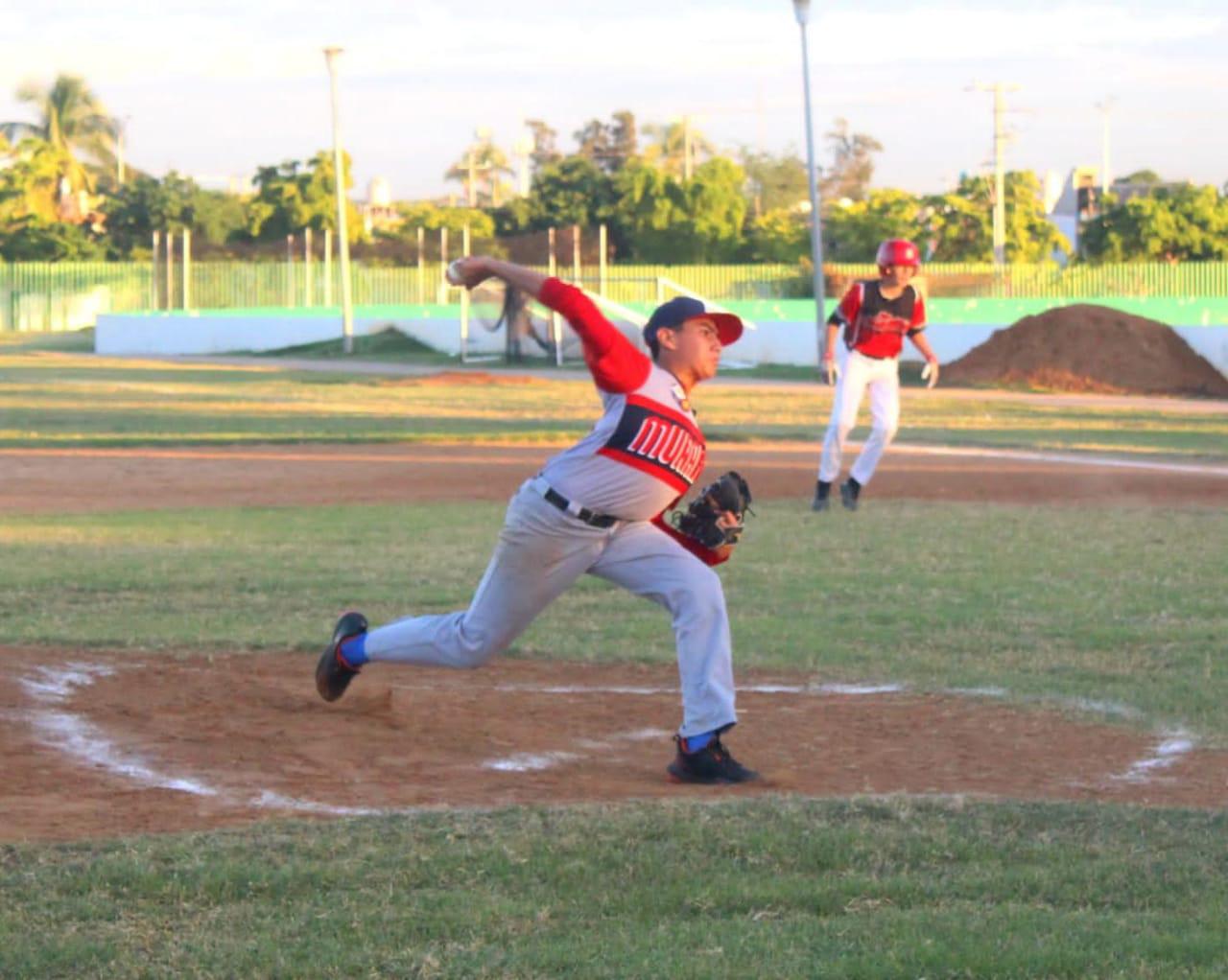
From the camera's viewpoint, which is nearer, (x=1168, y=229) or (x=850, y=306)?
(x=850, y=306)

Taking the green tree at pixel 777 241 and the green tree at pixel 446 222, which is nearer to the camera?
the green tree at pixel 777 241

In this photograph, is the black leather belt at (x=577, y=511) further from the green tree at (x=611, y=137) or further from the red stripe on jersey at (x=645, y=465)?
the green tree at (x=611, y=137)

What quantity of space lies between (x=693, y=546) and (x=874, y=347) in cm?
831

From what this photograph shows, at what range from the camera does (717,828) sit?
546 centimetres

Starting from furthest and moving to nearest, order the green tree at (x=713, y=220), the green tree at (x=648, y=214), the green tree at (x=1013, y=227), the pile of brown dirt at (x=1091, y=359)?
the green tree at (x=648, y=214)
the green tree at (x=713, y=220)
the green tree at (x=1013, y=227)
the pile of brown dirt at (x=1091, y=359)

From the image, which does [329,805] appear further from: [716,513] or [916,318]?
[916,318]

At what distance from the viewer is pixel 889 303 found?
48.0ft

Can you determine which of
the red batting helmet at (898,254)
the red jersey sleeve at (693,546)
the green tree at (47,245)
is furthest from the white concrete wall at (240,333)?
the red jersey sleeve at (693,546)

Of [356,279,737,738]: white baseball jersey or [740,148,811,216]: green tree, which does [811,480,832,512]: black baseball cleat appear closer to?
[356,279,737,738]: white baseball jersey

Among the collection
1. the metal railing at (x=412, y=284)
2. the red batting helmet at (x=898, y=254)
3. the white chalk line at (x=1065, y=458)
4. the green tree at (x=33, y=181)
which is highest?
the green tree at (x=33, y=181)

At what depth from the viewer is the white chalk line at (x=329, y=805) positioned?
616 centimetres

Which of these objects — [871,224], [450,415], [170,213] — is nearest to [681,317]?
[450,415]

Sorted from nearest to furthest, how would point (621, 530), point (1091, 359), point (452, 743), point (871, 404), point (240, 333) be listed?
point (621, 530) → point (452, 743) → point (871, 404) → point (1091, 359) → point (240, 333)

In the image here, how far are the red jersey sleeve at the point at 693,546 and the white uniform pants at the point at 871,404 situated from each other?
8.09 meters
